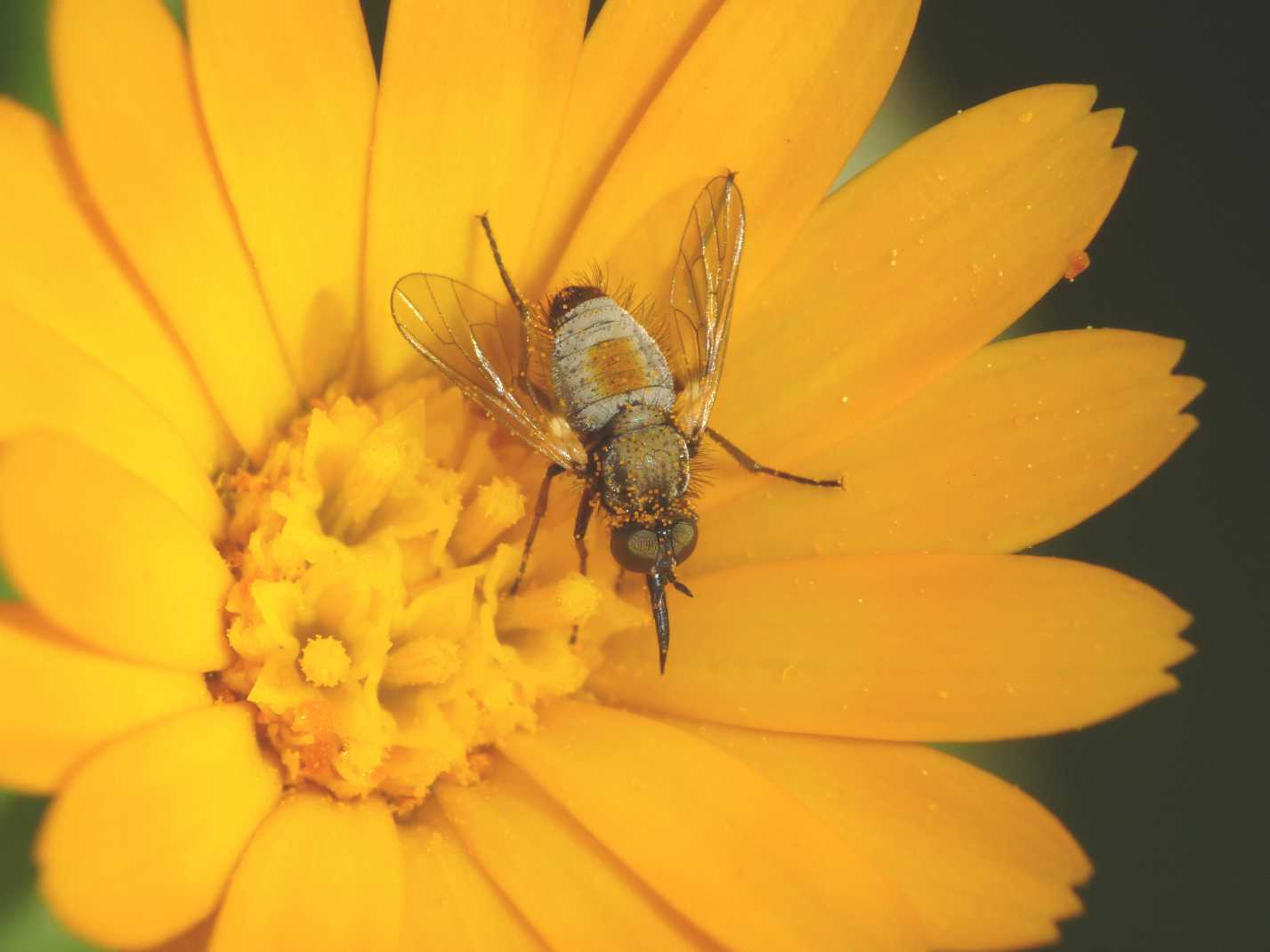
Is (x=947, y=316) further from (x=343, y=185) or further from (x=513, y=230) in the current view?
(x=343, y=185)

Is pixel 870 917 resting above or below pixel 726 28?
below

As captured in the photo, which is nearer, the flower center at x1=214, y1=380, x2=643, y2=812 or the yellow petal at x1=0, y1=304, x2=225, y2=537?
the yellow petal at x1=0, y1=304, x2=225, y2=537

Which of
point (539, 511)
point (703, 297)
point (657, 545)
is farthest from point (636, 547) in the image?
point (703, 297)

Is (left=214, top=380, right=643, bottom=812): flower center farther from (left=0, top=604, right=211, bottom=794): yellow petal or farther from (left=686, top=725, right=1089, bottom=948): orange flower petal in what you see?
(left=686, top=725, right=1089, bottom=948): orange flower petal

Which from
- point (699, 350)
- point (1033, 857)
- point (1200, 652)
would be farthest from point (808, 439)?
point (1200, 652)

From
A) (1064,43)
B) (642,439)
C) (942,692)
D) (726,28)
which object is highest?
(1064,43)

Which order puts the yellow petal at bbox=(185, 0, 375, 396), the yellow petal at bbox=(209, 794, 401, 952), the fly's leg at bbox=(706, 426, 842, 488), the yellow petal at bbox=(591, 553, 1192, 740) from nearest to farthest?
the yellow petal at bbox=(209, 794, 401, 952)
the yellow petal at bbox=(185, 0, 375, 396)
the yellow petal at bbox=(591, 553, 1192, 740)
the fly's leg at bbox=(706, 426, 842, 488)

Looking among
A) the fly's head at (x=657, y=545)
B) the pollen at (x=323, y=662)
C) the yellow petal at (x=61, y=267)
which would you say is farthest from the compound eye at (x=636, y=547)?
the yellow petal at (x=61, y=267)

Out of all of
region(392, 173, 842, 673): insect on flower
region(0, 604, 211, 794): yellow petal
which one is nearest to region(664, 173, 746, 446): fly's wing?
region(392, 173, 842, 673): insect on flower
